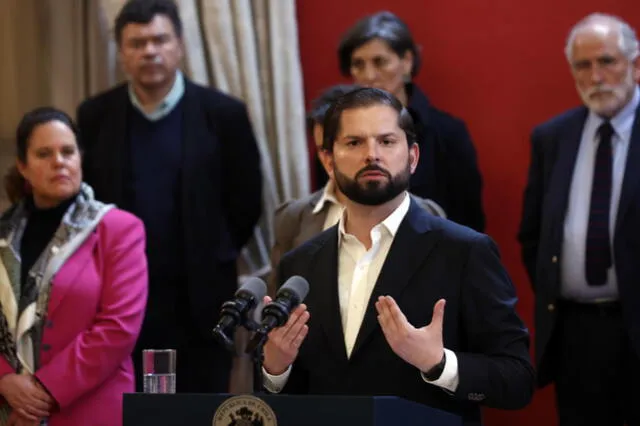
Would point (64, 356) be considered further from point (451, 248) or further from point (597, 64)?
point (597, 64)

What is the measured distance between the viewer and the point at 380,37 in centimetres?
462

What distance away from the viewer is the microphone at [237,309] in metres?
2.46

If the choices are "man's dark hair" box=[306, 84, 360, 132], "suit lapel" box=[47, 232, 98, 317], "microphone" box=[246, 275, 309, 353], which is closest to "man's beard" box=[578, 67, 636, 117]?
"man's dark hair" box=[306, 84, 360, 132]

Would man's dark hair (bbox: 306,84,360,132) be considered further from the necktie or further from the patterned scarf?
the necktie

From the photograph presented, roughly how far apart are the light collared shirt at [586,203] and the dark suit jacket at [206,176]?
1.18m

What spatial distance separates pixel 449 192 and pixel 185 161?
38.5 inches

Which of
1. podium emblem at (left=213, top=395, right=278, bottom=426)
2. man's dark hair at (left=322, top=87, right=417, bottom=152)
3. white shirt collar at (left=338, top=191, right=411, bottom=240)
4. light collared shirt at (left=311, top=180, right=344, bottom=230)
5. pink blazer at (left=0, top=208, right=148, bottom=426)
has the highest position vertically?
man's dark hair at (left=322, top=87, right=417, bottom=152)

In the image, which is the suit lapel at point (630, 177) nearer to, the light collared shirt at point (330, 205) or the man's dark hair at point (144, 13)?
the light collared shirt at point (330, 205)

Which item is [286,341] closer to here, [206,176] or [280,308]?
[280,308]

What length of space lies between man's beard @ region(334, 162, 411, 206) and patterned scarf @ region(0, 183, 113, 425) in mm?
1298

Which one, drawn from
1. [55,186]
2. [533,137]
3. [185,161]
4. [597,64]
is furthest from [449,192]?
[55,186]

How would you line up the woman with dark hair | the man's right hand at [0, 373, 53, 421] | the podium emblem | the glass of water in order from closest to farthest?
the podium emblem < the glass of water < the man's right hand at [0, 373, 53, 421] < the woman with dark hair

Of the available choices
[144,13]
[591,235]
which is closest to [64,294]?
[144,13]

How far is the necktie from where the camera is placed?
4156mm
